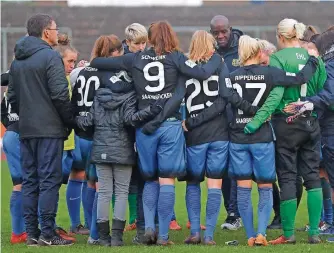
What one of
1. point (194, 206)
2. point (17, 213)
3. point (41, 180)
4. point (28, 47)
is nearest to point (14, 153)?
point (17, 213)

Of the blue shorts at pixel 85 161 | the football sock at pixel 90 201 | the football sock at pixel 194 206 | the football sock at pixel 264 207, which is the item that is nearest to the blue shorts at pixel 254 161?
the football sock at pixel 264 207

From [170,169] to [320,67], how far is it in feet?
6.30

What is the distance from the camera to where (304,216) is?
37.3 ft

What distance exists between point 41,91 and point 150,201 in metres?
1.57

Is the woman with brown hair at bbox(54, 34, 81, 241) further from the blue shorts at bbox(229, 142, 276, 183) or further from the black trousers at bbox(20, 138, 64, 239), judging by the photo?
the blue shorts at bbox(229, 142, 276, 183)

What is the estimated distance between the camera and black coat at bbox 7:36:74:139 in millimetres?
8703

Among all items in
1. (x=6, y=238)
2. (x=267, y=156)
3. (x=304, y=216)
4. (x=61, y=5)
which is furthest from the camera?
(x=61, y=5)

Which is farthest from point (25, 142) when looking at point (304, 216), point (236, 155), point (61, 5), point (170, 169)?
point (61, 5)

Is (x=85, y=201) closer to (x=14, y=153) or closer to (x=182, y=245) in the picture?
(x=14, y=153)

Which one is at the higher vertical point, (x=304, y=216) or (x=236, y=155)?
(x=236, y=155)

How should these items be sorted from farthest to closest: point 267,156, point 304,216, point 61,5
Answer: point 61,5 < point 304,216 < point 267,156

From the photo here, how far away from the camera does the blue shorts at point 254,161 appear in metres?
8.57

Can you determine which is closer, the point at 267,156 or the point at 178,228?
the point at 267,156

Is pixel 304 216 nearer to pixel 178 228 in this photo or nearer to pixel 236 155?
pixel 178 228
